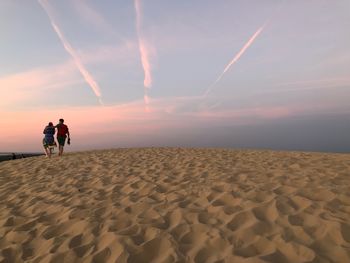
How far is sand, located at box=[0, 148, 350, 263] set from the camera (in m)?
4.26

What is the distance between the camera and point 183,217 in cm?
536

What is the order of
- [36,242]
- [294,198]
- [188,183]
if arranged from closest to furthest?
1. [36,242]
2. [294,198]
3. [188,183]

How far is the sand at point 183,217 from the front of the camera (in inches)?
168

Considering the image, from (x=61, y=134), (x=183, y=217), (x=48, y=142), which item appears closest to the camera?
(x=183, y=217)

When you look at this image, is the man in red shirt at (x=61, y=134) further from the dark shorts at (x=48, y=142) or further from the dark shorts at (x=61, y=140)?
the dark shorts at (x=48, y=142)

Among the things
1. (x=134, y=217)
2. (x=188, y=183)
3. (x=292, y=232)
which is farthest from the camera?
(x=188, y=183)

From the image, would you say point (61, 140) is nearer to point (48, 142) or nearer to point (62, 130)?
point (62, 130)

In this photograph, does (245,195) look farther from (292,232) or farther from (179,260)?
(179,260)

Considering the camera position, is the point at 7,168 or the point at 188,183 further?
the point at 7,168

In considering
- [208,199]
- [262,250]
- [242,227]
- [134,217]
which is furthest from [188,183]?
[262,250]

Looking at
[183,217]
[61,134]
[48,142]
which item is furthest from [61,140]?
[183,217]

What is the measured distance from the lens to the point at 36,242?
4902 mm

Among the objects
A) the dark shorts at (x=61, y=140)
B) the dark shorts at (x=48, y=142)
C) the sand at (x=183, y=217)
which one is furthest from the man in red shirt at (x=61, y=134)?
the sand at (x=183, y=217)

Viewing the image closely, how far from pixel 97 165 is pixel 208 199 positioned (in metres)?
6.08
